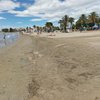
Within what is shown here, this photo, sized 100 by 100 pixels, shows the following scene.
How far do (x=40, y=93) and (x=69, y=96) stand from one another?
1.04m

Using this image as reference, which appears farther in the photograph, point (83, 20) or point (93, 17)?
point (83, 20)

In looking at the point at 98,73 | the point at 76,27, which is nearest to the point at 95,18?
the point at 76,27

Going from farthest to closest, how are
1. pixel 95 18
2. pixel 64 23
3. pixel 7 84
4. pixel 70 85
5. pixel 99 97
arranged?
pixel 64 23
pixel 95 18
pixel 7 84
pixel 70 85
pixel 99 97

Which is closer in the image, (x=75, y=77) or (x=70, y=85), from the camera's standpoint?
(x=70, y=85)

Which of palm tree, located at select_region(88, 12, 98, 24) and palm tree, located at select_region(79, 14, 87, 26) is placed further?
palm tree, located at select_region(79, 14, 87, 26)

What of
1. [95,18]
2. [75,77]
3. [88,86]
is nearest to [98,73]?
[75,77]

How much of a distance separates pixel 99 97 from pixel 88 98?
0.32m

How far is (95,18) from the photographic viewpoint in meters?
110

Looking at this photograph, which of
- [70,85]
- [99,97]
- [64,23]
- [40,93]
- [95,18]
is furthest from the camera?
[64,23]

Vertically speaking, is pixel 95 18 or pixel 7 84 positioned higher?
pixel 95 18

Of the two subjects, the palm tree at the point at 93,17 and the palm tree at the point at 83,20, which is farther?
the palm tree at the point at 83,20

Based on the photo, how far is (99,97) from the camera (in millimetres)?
6535

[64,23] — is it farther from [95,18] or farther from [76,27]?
[95,18]

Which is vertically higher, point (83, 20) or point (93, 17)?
point (93, 17)
